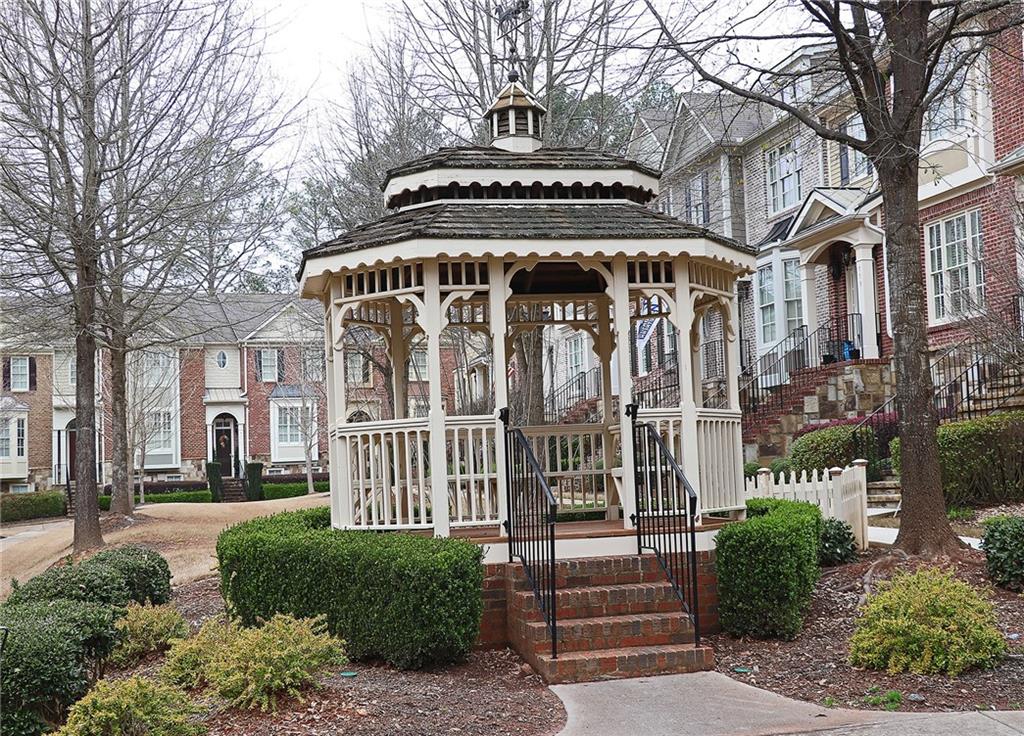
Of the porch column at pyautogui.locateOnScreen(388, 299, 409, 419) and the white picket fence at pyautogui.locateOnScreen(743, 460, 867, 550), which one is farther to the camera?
the white picket fence at pyautogui.locateOnScreen(743, 460, 867, 550)

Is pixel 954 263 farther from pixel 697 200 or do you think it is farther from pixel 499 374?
pixel 499 374

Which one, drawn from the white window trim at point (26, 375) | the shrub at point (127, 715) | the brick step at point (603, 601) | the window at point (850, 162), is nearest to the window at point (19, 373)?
the white window trim at point (26, 375)

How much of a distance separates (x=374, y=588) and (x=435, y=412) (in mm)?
1875

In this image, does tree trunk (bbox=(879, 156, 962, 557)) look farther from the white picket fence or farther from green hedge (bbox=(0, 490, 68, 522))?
green hedge (bbox=(0, 490, 68, 522))

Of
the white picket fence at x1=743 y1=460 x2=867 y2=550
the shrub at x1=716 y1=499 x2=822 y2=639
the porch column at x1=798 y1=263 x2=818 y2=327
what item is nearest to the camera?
the shrub at x1=716 y1=499 x2=822 y2=639

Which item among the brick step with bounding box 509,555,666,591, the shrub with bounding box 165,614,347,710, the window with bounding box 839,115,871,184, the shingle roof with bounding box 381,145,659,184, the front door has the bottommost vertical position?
the shrub with bounding box 165,614,347,710

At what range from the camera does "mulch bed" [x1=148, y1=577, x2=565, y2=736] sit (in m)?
6.38

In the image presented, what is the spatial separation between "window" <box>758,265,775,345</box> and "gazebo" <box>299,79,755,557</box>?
54.3 feet

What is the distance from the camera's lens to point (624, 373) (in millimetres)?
9648

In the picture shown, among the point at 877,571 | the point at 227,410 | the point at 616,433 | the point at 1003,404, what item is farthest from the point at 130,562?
the point at 227,410

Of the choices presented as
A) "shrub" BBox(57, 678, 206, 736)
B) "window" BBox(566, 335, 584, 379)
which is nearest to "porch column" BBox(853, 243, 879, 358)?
"window" BBox(566, 335, 584, 379)

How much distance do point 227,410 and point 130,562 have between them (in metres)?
33.9

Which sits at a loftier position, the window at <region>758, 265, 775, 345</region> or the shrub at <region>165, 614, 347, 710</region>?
the window at <region>758, 265, 775, 345</region>

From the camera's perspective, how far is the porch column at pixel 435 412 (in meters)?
9.23
